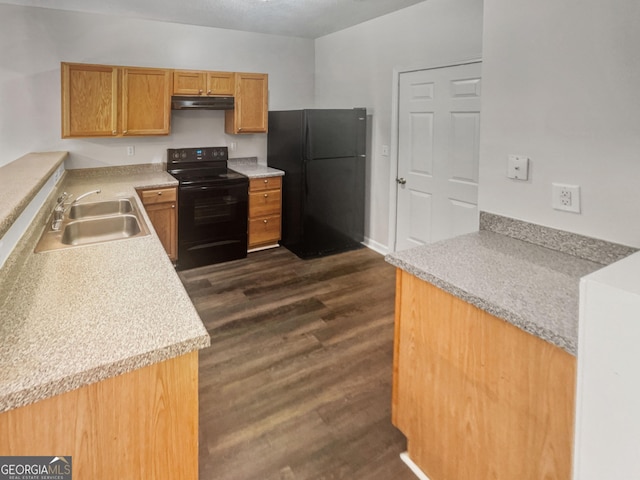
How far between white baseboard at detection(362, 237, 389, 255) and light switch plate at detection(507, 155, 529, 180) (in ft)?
8.53

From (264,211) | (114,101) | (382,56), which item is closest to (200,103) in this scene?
(114,101)

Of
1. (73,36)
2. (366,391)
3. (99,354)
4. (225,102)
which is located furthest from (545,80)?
(73,36)

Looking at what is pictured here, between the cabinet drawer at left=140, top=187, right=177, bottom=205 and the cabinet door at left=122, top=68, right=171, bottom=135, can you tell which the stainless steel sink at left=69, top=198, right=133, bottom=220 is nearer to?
the cabinet drawer at left=140, top=187, right=177, bottom=205

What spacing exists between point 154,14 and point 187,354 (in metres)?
3.87

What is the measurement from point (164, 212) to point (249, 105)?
1.54 metres

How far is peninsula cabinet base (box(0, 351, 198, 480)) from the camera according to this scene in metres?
0.99

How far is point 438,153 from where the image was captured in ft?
12.2

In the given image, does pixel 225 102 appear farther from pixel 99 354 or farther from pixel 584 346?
pixel 584 346

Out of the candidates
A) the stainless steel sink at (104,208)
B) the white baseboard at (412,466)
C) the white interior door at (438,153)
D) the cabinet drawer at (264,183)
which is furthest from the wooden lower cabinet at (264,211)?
the white baseboard at (412,466)

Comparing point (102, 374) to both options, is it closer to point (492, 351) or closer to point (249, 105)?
point (492, 351)

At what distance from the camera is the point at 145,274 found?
1655mm

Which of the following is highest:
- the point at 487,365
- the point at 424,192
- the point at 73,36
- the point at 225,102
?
the point at 73,36

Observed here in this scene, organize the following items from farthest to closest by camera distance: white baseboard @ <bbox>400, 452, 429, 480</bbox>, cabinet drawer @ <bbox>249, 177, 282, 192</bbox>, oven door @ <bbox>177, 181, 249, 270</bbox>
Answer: cabinet drawer @ <bbox>249, 177, 282, 192</bbox>
oven door @ <bbox>177, 181, 249, 270</bbox>
white baseboard @ <bbox>400, 452, 429, 480</bbox>

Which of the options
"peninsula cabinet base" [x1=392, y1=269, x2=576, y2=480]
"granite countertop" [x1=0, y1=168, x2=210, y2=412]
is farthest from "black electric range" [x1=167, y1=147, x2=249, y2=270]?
"peninsula cabinet base" [x1=392, y1=269, x2=576, y2=480]
